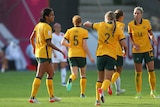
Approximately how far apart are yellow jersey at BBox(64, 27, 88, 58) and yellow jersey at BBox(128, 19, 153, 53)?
142 cm

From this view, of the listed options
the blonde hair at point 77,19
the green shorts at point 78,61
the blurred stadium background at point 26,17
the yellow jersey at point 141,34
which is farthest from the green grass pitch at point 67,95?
the blurred stadium background at point 26,17

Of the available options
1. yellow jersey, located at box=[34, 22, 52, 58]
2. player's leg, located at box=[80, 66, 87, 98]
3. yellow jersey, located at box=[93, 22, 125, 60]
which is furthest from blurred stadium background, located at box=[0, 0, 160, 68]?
yellow jersey, located at box=[93, 22, 125, 60]

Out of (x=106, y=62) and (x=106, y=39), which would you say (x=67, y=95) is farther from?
(x=106, y=39)

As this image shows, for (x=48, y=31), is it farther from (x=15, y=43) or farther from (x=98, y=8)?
(x=98, y=8)

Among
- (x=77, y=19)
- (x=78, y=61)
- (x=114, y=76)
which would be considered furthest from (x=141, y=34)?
(x=78, y=61)

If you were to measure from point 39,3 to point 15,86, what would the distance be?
35.2 ft

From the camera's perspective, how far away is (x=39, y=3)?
33156mm

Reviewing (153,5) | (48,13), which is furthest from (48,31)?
(153,5)

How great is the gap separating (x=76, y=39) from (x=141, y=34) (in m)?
1.93

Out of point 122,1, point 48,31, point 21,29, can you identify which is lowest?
point 48,31

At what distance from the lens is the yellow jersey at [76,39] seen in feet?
61.7

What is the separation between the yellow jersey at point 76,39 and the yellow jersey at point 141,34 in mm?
1417

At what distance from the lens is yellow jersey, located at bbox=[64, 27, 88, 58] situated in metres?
18.8

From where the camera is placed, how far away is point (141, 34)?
1819cm
